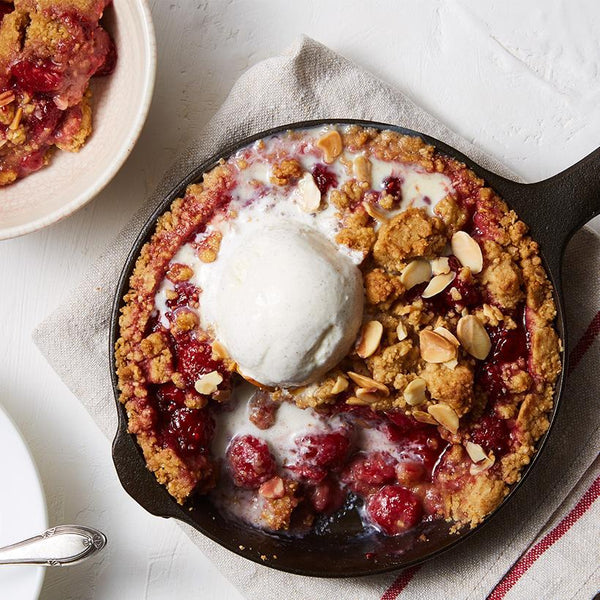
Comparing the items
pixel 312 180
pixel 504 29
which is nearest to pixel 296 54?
pixel 312 180

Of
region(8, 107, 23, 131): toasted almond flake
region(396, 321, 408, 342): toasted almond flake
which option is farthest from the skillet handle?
region(8, 107, 23, 131): toasted almond flake

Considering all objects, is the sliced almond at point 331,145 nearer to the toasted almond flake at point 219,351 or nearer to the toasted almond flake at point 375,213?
the toasted almond flake at point 375,213

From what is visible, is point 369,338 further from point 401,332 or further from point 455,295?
point 455,295

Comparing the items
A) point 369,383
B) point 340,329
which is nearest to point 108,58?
point 340,329

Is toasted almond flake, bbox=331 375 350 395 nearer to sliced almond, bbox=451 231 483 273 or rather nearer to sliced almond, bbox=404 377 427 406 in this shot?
sliced almond, bbox=404 377 427 406

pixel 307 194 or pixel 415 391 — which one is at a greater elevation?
pixel 307 194

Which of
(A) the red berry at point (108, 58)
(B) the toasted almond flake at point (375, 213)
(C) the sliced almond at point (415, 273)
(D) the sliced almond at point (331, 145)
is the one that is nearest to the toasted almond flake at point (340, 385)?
(C) the sliced almond at point (415, 273)
